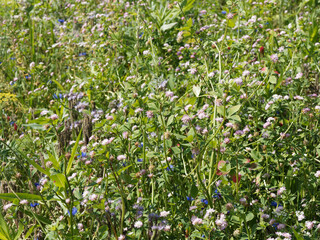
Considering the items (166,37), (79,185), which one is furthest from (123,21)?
(79,185)

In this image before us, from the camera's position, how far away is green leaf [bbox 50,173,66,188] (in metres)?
1.31

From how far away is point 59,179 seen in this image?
1.33 metres

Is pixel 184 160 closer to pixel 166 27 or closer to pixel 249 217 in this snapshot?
pixel 249 217

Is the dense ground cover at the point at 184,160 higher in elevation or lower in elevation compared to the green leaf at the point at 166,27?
lower

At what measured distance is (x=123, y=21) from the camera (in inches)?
131

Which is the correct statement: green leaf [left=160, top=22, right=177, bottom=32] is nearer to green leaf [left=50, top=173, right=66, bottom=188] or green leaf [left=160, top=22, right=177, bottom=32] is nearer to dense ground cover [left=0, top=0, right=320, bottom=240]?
dense ground cover [left=0, top=0, right=320, bottom=240]

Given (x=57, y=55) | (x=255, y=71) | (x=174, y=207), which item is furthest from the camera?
(x=57, y=55)

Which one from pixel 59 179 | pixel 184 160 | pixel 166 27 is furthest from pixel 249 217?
pixel 166 27

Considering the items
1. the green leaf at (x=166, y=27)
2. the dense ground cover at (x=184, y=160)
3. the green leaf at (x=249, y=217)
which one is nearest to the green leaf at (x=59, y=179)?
the dense ground cover at (x=184, y=160)

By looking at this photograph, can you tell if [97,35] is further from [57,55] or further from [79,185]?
[79,185]

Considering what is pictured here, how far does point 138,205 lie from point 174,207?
15 cm

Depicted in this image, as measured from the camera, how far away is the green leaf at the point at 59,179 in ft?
4.30

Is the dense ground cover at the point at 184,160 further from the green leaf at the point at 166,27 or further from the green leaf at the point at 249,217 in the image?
the green leaf at the point at 166,27

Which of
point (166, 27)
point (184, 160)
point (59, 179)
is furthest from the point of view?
point (166, 27)
